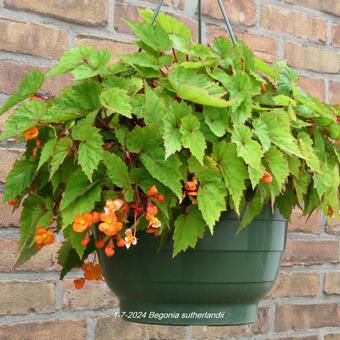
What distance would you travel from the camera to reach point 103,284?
1496 mm

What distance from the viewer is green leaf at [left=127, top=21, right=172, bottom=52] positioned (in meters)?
0.94

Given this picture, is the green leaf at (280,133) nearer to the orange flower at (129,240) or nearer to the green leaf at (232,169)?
the green leaf at (232,169)

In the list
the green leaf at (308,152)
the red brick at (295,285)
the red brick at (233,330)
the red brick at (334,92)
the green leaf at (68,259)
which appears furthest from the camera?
the red brick at (334,92)

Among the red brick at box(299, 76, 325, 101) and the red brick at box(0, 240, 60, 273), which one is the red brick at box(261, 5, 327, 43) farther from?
the red brick at box(0, 240, 60, 273)

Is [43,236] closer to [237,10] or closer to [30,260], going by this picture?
[30,260]

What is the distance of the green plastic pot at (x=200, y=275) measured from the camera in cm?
95

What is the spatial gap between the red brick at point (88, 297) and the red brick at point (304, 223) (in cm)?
50

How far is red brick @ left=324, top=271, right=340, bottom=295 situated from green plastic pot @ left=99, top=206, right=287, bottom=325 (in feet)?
2.84

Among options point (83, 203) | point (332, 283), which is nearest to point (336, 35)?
point (332, 283)

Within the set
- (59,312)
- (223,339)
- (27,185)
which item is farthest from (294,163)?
(223,339)

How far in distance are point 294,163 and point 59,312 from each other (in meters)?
0.68

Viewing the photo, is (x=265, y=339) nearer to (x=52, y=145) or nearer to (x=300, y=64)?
(x=300, y=64)

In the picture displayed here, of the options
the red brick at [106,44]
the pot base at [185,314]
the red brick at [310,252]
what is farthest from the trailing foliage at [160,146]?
the red brick at [310,252]

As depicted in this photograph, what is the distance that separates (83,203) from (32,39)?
0.64 m
